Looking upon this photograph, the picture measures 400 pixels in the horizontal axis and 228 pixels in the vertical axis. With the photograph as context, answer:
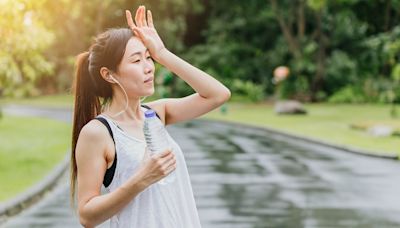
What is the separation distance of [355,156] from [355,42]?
112 feet

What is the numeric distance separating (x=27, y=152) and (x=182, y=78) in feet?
57.6

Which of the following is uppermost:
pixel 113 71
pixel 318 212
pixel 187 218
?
pixel 113 71

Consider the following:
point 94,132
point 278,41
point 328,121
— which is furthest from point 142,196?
point 278,41

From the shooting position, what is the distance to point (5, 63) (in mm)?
19031

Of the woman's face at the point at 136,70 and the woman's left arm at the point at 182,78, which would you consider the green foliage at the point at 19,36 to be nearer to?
the woman's left arm at the point at 182,78

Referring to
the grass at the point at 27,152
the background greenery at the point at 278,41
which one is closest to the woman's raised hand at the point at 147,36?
the grass at the point at 27,152

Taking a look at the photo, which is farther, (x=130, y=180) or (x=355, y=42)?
(x=355, y=42)

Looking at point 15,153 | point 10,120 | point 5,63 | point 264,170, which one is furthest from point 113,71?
point 10,120

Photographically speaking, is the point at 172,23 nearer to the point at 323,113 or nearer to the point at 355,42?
the point at 355,42

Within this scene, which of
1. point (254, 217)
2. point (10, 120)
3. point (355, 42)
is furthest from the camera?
point (355, 42)

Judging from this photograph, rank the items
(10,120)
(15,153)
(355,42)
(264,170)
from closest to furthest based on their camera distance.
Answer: (264,170), (15,153), (10,120), (355,42)

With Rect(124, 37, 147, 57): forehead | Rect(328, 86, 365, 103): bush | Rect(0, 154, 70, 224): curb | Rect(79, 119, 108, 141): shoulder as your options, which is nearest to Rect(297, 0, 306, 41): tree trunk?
Rect(328, 86, 365, 103): bush

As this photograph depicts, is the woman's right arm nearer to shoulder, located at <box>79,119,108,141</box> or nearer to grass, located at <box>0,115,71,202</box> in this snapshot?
shoulder, located at <box>79,119,108,141</box>

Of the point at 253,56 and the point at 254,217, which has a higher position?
the point at 254,217
